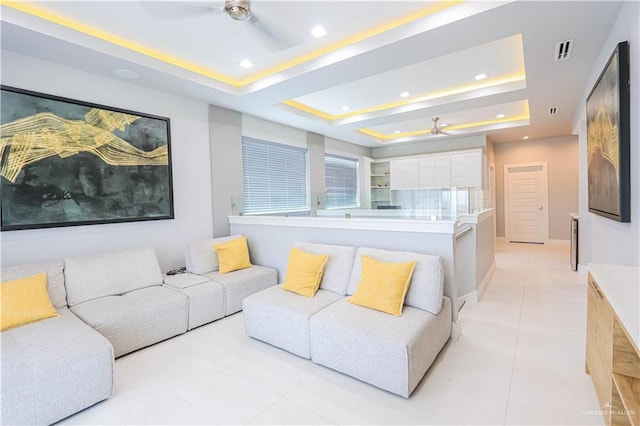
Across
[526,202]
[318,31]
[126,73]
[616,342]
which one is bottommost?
[616,342]

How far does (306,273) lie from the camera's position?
2.96 metres

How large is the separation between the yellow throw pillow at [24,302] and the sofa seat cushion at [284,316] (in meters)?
1.57

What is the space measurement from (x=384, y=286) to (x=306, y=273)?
0.81 meters

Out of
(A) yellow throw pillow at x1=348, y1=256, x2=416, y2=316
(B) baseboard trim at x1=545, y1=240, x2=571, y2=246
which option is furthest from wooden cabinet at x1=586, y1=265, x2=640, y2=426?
(B) baseboard trim at x1=545, y1=240, x2=571, y2=246

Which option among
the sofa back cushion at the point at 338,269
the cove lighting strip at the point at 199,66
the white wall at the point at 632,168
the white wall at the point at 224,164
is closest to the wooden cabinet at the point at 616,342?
the white wall at the point at 632,168

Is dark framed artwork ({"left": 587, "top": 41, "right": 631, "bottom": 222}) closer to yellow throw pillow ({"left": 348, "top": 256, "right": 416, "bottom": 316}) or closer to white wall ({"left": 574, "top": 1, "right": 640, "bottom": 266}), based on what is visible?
white wall ({"left": 574, "top": 1, "right": 640, "bottom": 266})

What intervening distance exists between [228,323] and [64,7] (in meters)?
3.12

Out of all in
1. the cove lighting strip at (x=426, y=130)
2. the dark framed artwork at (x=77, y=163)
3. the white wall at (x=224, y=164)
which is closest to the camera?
the dark framed artwork at (x=77, y=163)

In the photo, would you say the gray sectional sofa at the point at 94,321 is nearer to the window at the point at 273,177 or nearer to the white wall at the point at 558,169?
Answer: the window at the point at 273,177

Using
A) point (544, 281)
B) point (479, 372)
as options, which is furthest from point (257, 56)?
point (544, 281)

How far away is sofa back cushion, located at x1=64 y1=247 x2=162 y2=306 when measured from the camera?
2871mm

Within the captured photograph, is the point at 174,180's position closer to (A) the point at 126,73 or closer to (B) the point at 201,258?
(B) the point at 201,258

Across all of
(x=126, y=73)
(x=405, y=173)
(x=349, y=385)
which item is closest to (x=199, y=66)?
(x=126, y=73)

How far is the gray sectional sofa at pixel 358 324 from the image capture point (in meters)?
2.04
